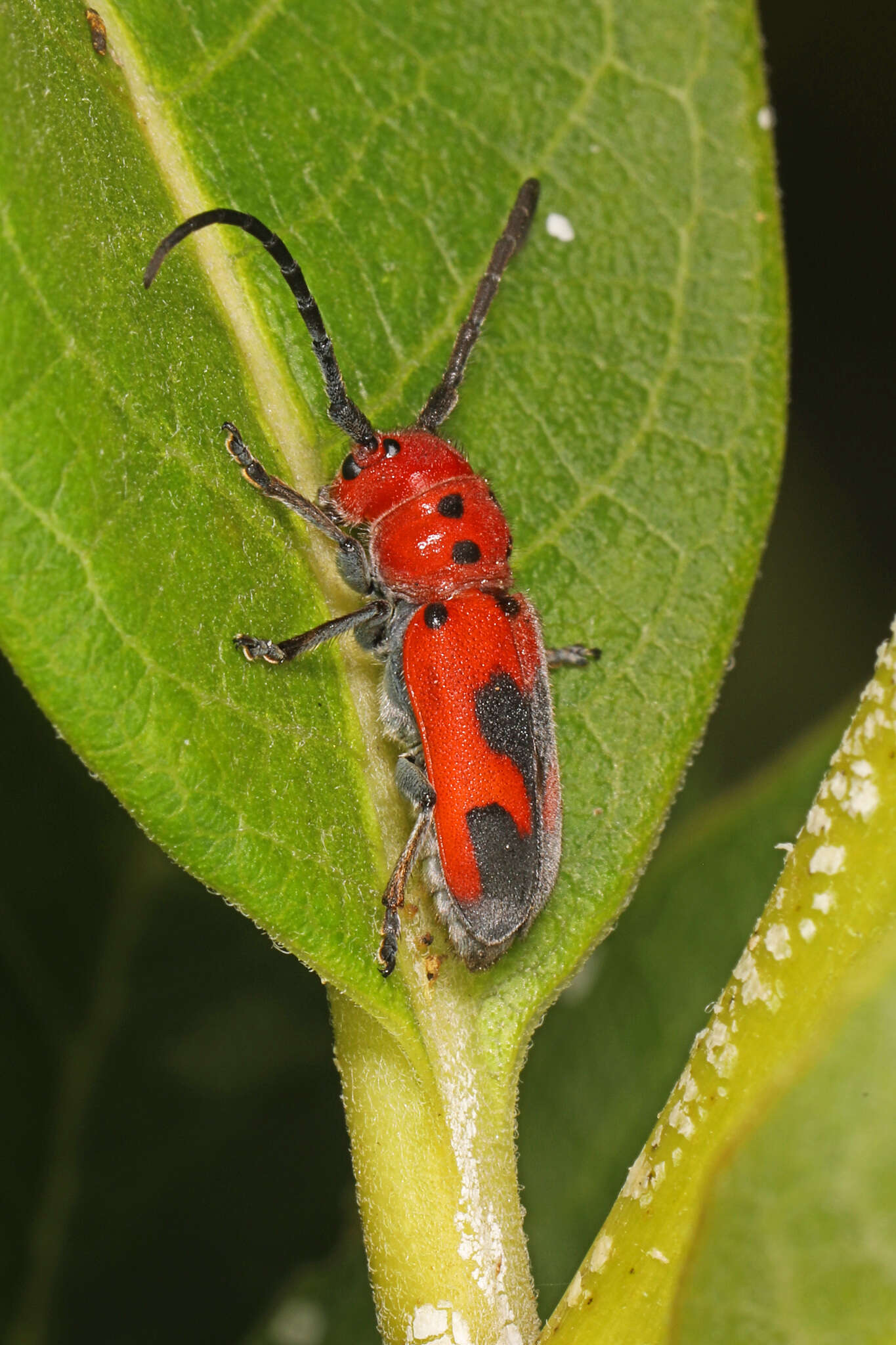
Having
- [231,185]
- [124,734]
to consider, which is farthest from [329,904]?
[231,185]

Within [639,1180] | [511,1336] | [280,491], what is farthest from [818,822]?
[280,491]

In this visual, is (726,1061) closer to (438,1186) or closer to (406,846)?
(438,1186)

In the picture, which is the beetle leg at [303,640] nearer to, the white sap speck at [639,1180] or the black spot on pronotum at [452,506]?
the black spot on pronotum at [452,506]

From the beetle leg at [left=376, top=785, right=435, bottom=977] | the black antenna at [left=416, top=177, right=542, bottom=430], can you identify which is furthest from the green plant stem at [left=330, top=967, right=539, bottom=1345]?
the black antenna at [left=416, top=177, right=542, bottom=430]

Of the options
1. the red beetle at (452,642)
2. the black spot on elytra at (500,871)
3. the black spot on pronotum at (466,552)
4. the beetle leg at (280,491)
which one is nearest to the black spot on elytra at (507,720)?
the red beetle at (452,642)

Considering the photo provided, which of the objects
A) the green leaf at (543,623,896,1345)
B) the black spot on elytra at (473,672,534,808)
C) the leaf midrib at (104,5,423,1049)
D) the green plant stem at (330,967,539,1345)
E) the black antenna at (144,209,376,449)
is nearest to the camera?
the green leaf at (543,623,896,1345)

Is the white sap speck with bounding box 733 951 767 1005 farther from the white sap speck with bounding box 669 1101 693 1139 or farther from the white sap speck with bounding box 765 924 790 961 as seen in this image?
the white sap speck with bounding box 669 1101 693 1139
